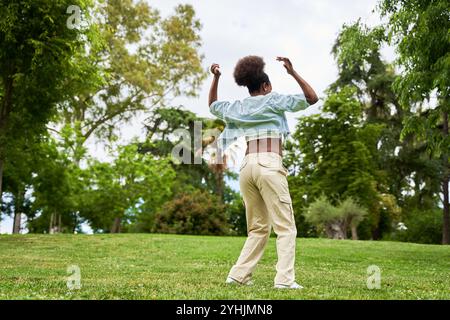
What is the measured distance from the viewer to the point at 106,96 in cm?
3388

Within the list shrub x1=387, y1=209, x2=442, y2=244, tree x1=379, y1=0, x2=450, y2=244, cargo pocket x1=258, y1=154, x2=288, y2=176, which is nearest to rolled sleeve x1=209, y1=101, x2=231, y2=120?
cargo pocket x1=258, y1=154, x2=288, y2=176

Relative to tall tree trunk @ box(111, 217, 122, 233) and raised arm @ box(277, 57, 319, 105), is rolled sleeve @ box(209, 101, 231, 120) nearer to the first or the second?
raised arm @ box(277, 57, 319, 105)

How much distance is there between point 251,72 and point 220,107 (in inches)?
21.9

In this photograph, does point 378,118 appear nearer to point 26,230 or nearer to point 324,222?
point 324,222

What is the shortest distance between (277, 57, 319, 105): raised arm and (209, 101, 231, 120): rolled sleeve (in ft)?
2.92

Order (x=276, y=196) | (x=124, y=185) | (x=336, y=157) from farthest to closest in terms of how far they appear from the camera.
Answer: (x=124, y=185)
(x=336, y=157)
(x=276, y=196)

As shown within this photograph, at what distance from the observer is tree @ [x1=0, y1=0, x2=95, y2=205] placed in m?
Result: 15.5

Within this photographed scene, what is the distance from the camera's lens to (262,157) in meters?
5.59

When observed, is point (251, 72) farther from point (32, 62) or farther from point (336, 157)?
point (336, 157)

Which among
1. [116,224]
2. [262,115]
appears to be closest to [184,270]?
[262,115]

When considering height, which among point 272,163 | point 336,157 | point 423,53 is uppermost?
point 336,157

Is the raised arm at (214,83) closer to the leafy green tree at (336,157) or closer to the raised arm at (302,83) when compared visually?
the raised arm at (302,83)

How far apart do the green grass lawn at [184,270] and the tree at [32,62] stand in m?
3.57

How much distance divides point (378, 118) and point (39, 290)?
35.6m
